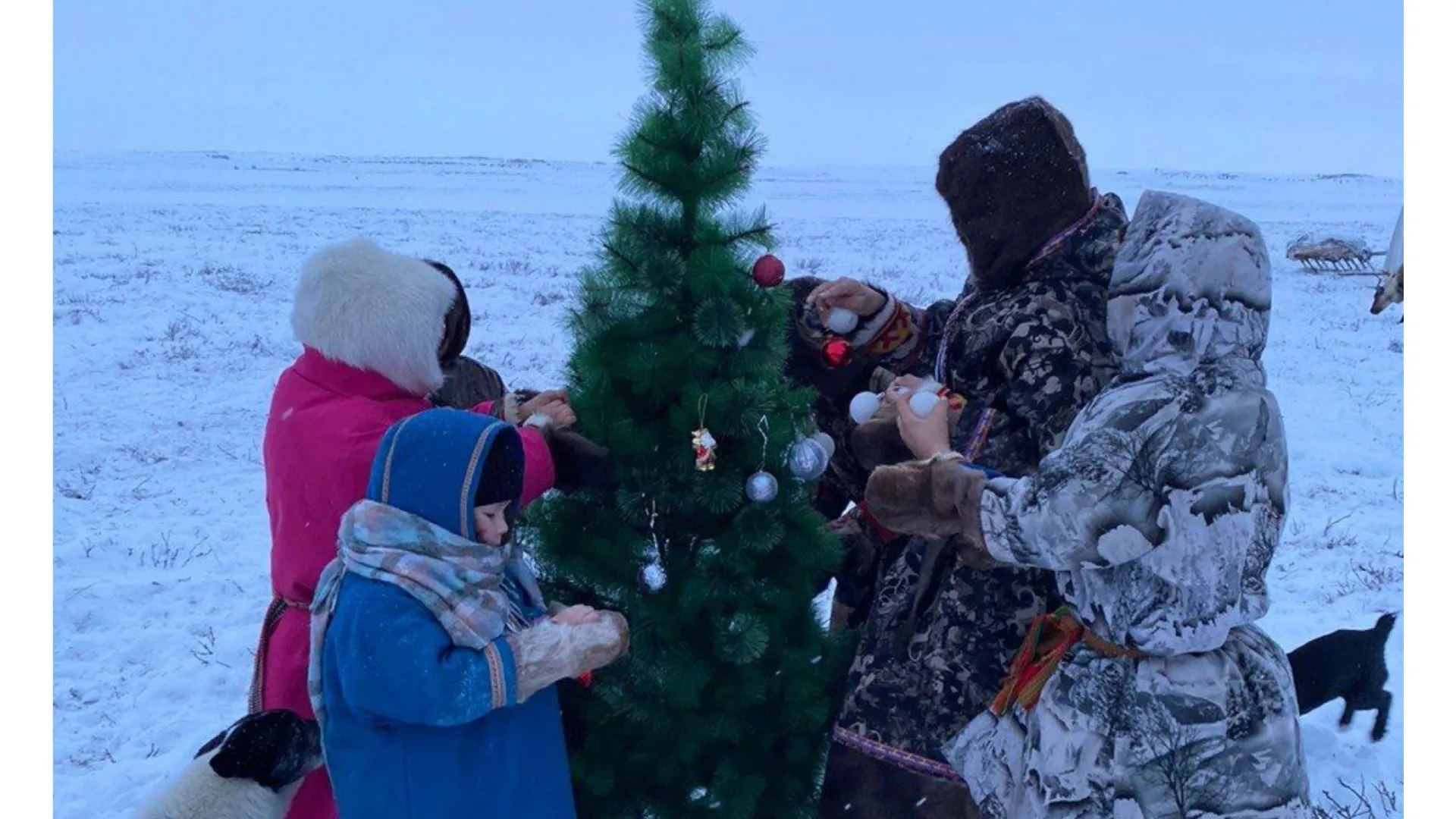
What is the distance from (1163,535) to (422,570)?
135 centimetres

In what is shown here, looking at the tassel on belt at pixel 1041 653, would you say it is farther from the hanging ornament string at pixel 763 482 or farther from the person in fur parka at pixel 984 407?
the hanging ornament string at pixel 763 482

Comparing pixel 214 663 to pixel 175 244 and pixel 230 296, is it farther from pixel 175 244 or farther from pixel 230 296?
pixel 175 244

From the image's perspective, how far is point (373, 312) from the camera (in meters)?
2.55

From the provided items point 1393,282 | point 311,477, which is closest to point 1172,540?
point 311,477

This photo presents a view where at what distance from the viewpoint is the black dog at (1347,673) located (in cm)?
451

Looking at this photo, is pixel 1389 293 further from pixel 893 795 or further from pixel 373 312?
pixel 373 312

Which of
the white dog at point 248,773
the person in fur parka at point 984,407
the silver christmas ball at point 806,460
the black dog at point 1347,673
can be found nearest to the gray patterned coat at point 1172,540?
the person in fur parka at point 984,407

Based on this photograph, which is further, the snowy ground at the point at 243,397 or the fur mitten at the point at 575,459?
the snowy ground at the point at 243,397

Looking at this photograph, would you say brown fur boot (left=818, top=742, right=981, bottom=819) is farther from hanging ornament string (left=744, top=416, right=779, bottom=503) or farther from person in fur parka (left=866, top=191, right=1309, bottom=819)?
hanging ornament string (left=744, top=416, right=779, bottom=503)

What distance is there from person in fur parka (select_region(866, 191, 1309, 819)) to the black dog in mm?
2552

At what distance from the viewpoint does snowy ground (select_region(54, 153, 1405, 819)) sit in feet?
16.9

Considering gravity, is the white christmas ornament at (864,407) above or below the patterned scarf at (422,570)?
above

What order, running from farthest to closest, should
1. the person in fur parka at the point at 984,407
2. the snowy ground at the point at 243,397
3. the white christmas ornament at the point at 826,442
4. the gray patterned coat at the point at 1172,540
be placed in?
the snowy ground at the point at 243,397 < the white christmas ornament at the point at 826,442 < the person in fur parka at the point at 984,407 < the gray patterned coat at the point at 1172,540
